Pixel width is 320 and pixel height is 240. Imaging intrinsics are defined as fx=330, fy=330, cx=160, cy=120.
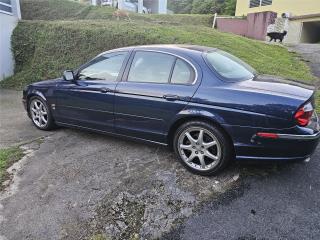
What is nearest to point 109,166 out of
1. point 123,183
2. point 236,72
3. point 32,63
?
point 123,183

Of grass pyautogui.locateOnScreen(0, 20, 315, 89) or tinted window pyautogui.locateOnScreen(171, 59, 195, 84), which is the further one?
grass pyautogui.locateOnScreen(0, 20, 315, 89)

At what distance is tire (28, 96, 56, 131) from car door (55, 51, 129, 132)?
1.08 feet

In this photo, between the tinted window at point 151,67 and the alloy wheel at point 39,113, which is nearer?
the tinted window at point 151,67

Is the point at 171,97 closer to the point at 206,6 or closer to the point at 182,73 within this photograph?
the point at 182,73

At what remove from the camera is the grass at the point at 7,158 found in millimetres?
4279

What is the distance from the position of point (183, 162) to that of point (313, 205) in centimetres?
152

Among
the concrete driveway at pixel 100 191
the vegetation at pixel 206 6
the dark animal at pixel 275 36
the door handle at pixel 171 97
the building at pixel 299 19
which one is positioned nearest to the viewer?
the concrete driveway at pixel 100 191

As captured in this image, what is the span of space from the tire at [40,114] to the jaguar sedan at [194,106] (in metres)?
0.51

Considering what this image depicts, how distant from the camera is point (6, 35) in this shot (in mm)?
11102

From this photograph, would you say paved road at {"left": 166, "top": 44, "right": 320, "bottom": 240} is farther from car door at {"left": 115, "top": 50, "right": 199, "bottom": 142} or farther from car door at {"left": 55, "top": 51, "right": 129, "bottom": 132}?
car door at {"left": 55, "top": 51, "right": 129, "bottom": 132}

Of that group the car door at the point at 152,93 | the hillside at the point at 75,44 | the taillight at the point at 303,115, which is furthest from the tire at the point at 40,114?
the hillside at the point at 75,44

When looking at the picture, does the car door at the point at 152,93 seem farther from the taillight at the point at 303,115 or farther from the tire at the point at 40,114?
the tire at the point at 40,114

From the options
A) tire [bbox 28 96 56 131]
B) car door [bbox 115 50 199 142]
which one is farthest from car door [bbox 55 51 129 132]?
tire [bbox 28 96 56 131]

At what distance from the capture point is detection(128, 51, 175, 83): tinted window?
429 centimetres
